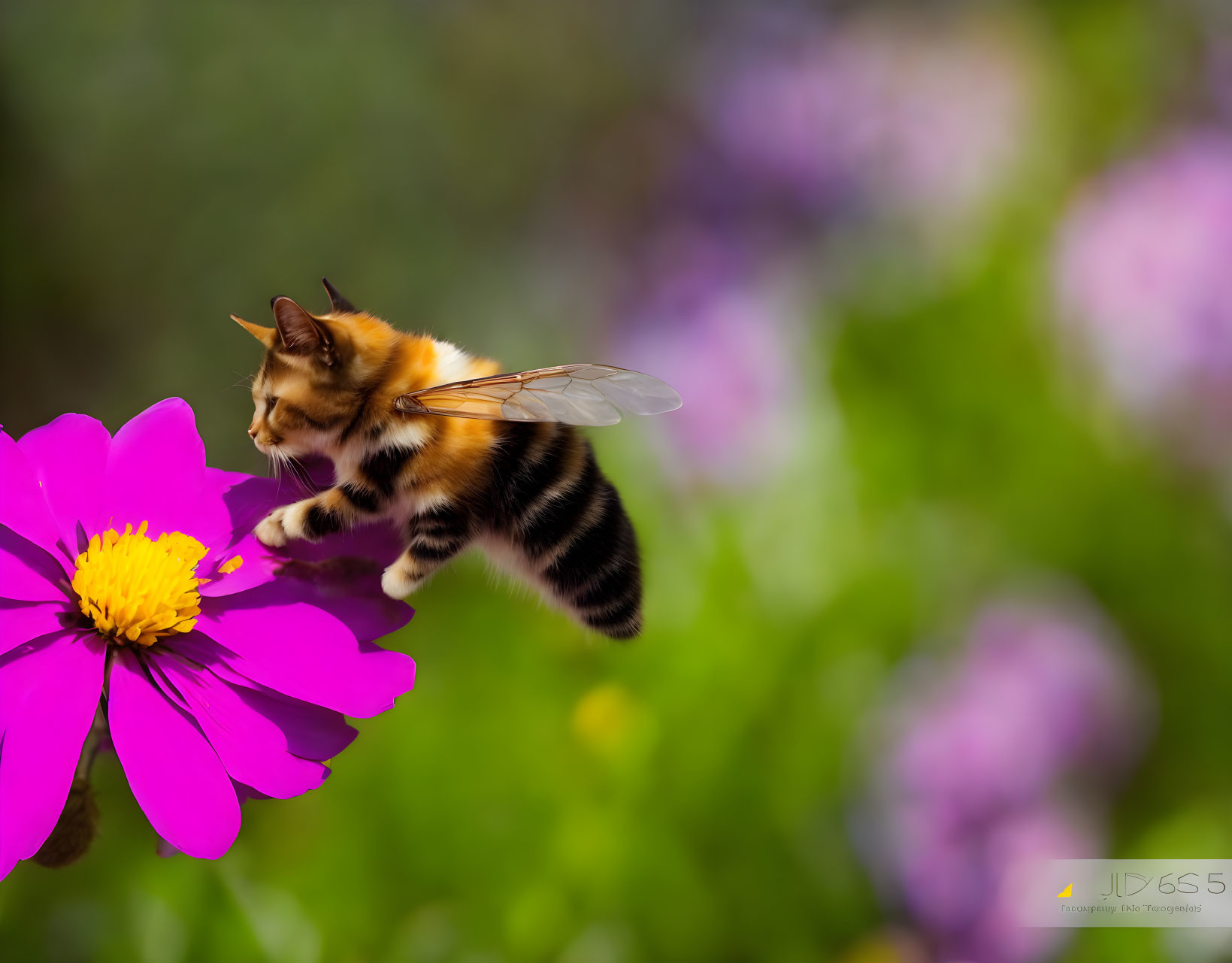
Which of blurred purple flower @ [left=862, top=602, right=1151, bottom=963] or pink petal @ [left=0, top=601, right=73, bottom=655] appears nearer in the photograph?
pink petal @ [left=0, top=601, right=73, bottom=655]

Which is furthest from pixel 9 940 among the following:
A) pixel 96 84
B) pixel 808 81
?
pixel 808 81

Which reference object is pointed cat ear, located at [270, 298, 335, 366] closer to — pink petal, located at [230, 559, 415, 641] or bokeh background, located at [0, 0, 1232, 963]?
pink petal, located at [230, 559, 415, 641]

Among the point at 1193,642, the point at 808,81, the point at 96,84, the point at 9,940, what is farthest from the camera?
the point at 808,81

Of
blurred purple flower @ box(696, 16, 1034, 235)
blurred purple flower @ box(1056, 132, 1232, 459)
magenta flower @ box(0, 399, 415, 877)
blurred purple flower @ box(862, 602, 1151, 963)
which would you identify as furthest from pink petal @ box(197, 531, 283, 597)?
blurred purple flower @ box(696, 16, 1034, 235)

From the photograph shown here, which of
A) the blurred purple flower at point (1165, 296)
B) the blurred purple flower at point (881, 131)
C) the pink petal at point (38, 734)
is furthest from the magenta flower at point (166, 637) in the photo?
the blurred purple flower at point (881, 131)

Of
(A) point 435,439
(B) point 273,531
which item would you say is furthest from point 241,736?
(A) point 435,439

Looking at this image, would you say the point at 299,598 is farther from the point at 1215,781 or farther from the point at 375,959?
the point at 1215,781

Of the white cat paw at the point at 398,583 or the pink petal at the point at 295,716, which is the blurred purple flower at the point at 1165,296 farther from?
the pink petal at the point at 295,716
